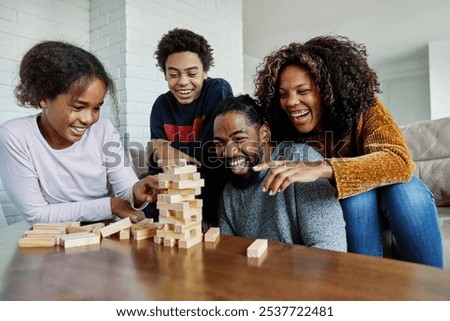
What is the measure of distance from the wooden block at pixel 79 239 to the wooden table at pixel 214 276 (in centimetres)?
4

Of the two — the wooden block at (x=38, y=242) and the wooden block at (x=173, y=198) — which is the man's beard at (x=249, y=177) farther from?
the wooden block at (x=38, y=242)

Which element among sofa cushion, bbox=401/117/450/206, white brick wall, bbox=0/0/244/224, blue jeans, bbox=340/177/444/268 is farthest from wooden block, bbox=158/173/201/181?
white brick wall, bbox=0/0/244/224

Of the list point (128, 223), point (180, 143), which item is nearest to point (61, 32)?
point (180, 143)

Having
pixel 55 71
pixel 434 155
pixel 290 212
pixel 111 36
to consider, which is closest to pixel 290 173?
pixel 290 212

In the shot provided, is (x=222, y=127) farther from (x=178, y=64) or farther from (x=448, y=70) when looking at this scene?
(x=448, y=70)

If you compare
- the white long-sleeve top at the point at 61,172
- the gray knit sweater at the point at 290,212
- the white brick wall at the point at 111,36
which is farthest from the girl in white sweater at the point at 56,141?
the white brick wall at the point at 111,36

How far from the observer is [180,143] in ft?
5.33

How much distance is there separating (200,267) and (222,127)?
2.06ft

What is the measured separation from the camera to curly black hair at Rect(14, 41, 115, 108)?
118 centimetres

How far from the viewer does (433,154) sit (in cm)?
187

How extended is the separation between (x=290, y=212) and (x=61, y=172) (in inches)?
32.0

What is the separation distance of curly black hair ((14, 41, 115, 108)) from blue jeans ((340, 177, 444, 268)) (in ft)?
2.95

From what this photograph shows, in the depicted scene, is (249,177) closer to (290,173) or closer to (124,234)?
(290,173)

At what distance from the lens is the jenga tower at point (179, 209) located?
81cm
